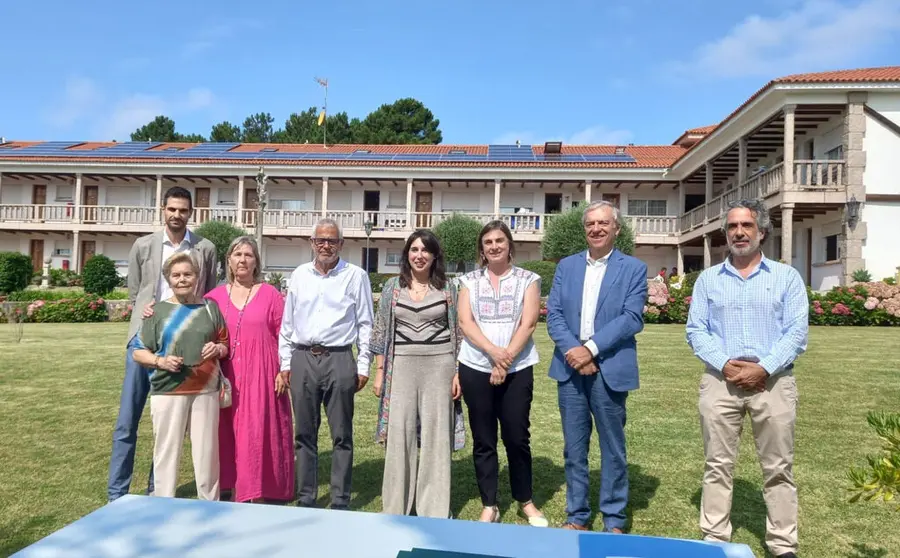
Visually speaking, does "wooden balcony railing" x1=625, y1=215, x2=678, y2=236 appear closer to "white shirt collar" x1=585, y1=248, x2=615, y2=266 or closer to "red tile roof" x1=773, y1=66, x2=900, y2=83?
"red tile roof" x1=773, y1=66, x2=900, y2=83

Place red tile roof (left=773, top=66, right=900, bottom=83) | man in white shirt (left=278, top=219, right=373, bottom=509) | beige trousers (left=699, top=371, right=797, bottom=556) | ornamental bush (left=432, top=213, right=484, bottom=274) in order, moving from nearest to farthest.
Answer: beige trousers (left=699, top=371, right=797, bottom=556), man in white shirt (left=278, top=219, right=373, bottom=509), red tile roof (left=773, top=66, right=900, bottom=83), ornamental bush (left=432, top=213, right=484, bottom=274)

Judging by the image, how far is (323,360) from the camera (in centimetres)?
371

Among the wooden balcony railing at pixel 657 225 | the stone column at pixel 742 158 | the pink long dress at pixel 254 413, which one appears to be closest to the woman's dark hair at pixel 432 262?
the pink long dress at pixel 254 413

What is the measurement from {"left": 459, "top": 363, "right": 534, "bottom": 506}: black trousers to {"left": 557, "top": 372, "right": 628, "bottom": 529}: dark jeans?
24 centimetres

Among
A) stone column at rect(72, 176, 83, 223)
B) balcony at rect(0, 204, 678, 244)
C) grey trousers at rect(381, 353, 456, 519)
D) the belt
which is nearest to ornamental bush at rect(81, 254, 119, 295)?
balcony at rect(0, 204, 678, 244)

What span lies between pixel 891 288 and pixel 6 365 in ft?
57.8

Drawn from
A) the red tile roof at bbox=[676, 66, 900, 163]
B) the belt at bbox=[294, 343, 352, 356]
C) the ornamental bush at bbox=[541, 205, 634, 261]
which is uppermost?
the red tile roof at bbox=[676, 66, 900, 163]

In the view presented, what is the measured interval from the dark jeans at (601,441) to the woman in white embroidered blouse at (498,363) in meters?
0.22

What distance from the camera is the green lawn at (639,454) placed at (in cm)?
350

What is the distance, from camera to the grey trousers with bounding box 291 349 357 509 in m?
3.68

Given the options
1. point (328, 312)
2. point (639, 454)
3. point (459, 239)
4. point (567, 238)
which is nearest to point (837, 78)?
point (567, 238)

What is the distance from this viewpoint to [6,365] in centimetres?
919

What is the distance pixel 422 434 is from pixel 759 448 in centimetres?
179

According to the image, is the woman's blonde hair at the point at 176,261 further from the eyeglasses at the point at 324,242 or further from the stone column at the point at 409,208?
the stone column at the point at 409,208
